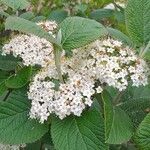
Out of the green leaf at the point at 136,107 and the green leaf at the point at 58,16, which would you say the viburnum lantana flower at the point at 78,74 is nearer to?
the green leaf at the point at 136,107

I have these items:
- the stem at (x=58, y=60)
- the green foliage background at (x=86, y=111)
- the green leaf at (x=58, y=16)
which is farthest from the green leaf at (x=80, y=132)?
the green leaf at (x=58, y=16)

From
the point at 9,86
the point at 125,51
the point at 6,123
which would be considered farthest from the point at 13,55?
the point at 125,51

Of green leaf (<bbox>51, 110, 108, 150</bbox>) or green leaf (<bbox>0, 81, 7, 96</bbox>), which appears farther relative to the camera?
green leaf (<bbox>0, 81, 7, 96</bbox>)

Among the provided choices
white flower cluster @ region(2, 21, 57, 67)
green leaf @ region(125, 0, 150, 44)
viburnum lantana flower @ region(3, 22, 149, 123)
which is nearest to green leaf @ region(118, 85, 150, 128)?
viburnum lantana flower @ region(3, 22, 149, 123)

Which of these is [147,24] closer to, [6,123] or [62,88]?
[62,88]

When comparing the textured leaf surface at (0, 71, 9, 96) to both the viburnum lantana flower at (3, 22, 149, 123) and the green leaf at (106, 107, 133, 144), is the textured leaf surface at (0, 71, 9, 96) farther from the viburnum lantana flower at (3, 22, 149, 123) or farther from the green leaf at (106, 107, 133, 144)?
the green leaf at (106, 107, 133, 144)

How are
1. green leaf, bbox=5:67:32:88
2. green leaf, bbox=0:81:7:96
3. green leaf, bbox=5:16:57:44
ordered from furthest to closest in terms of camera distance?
1. green leaf, bbox=0:81:7:96
2. green leaf, bbox=5:67:32:88
3. green leaf, bbox=5:16:57:44

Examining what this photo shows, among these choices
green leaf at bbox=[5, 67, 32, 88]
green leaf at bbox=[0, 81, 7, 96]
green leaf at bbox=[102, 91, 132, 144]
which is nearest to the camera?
green leaf at bbox=[102, 91, 132, 144]

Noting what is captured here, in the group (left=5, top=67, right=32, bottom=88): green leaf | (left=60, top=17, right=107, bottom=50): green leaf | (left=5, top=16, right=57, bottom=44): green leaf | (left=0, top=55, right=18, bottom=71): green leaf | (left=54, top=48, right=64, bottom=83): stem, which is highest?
(left=5, top=16, right=57, bottom=44): green leaf
